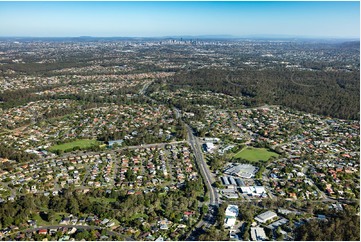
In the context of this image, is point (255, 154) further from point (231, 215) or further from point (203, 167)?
point (231, 215)

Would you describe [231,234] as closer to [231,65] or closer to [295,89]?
[295,89]

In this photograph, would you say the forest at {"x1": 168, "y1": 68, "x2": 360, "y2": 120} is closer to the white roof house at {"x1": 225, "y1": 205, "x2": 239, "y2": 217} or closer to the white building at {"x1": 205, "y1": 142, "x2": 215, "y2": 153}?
the white building at {"x1": 205, "y1": 142, "x2": 215, "y2": 153}

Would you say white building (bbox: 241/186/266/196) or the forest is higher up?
the forest

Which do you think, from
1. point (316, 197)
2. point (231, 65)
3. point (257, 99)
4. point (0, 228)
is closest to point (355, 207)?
point (316, 197)

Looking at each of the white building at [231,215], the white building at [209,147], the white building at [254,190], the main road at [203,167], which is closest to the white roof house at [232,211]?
the white building at [231,215]

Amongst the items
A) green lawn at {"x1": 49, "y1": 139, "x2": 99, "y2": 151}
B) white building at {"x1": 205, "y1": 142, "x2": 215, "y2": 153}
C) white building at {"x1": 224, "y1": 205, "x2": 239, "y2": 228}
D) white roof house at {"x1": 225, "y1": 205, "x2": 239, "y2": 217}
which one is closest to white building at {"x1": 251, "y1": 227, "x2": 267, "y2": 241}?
white building at {"x1": 224, "y1": 205, "x2": 239, "y2": 228}

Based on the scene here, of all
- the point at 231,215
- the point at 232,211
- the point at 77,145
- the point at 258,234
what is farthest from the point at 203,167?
the point at 77,145

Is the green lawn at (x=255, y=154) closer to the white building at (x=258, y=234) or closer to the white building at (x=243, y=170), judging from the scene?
the white building at (x=243, y=170)
